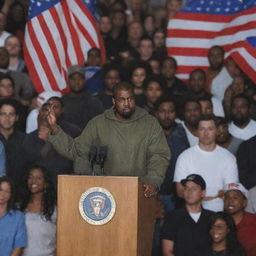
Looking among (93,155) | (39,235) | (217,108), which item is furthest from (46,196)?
(217,108)

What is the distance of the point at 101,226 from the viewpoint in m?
7.54

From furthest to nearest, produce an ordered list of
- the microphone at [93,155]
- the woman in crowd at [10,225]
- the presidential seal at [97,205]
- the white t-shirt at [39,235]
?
the white t-shirt at [39,235] < the woman in crowd at [10,225] < the microphone at [93,155] < the presidential seal at [97,205]

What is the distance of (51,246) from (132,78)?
3380 mm

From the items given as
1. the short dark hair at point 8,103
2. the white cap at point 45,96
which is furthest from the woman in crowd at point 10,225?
the white cap at point 45,96

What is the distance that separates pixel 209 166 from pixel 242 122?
1444 mm

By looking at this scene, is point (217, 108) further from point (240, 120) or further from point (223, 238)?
point (223, 238)

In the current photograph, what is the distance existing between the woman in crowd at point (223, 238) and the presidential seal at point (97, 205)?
6.86 feet

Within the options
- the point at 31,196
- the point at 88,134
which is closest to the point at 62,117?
the point at 31,196

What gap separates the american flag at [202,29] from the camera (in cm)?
1328

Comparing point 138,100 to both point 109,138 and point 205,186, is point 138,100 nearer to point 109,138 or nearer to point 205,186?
point 205,186

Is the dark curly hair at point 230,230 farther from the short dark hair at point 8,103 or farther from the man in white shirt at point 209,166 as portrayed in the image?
the short dark hair at point 8,103

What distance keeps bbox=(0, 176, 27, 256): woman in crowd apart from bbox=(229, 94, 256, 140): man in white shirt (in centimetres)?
314

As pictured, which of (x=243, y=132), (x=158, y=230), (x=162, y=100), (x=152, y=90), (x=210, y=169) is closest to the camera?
(x=158, y=230)

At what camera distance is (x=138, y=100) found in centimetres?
1189
